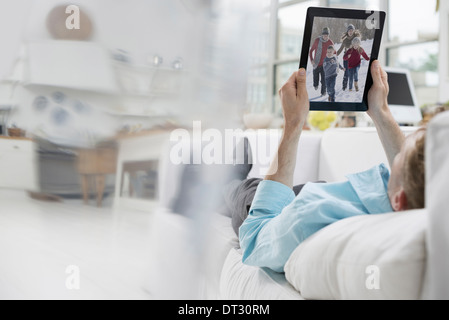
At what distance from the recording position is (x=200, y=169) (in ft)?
Answer: 1.36

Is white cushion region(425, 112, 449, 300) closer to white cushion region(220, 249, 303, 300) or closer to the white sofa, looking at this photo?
the white sofa

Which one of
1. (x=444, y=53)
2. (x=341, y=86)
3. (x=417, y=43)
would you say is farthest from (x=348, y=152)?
(x=417, y=43)

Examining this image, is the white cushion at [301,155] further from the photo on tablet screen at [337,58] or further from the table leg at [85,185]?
the table leg at [85,185]

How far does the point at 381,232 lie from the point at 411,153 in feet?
0.52

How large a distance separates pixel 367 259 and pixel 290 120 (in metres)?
0.41

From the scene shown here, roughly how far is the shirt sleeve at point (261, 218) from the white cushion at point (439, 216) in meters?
0.36

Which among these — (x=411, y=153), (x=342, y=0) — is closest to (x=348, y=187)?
(x=411, y=153)

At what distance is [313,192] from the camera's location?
31.1 inches

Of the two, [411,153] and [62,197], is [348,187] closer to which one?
[411,153]

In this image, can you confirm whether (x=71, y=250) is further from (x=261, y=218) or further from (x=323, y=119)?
(x=323, y=119)

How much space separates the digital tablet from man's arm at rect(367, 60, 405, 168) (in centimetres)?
2

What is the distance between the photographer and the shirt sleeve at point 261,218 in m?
0.88

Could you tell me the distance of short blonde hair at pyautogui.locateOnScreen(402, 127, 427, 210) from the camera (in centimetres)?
67

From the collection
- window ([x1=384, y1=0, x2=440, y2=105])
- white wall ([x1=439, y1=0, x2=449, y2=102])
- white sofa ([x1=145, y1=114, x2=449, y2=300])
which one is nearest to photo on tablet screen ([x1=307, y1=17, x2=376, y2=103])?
white sofa ([x1=145, y1=114, x2=449, y2=300])
